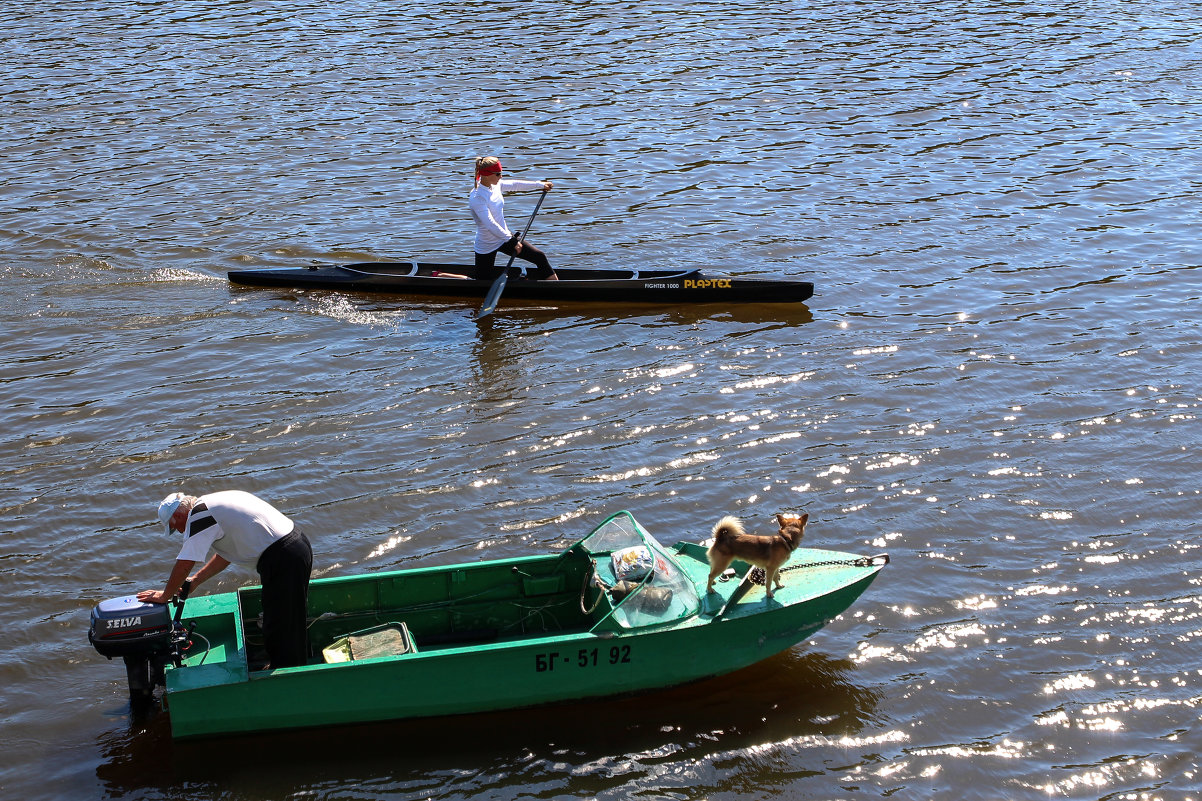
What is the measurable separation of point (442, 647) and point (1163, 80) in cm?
2198

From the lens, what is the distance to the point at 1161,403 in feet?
42.5

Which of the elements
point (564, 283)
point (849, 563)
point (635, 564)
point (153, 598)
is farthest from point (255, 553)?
point (564, 283)

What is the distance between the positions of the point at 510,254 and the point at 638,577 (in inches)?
305

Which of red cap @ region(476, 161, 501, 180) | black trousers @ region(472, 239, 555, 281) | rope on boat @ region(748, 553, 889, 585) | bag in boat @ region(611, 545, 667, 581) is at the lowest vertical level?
rope on boat @ region(748, 553, 889, 585)

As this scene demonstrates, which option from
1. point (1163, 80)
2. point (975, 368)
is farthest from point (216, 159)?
point (1163, 80)

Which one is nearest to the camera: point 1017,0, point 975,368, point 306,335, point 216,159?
point 975,368

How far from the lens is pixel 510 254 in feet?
51.5

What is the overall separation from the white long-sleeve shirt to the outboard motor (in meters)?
8.25

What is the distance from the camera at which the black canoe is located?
1560 cm

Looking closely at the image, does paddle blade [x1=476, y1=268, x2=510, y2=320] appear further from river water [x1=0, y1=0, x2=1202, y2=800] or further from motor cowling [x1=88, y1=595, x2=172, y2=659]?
motor cowling [x1=88, y1=595, x2=172, y2=659]

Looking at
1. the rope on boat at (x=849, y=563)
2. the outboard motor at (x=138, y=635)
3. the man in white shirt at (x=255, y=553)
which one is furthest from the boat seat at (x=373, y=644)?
the rope on boat at (x=849, y=563)

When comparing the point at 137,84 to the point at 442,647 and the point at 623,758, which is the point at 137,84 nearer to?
the point at 442,647

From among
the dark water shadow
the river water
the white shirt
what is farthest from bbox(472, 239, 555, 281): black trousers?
the white shirt

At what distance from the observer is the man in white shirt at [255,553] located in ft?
26.0
